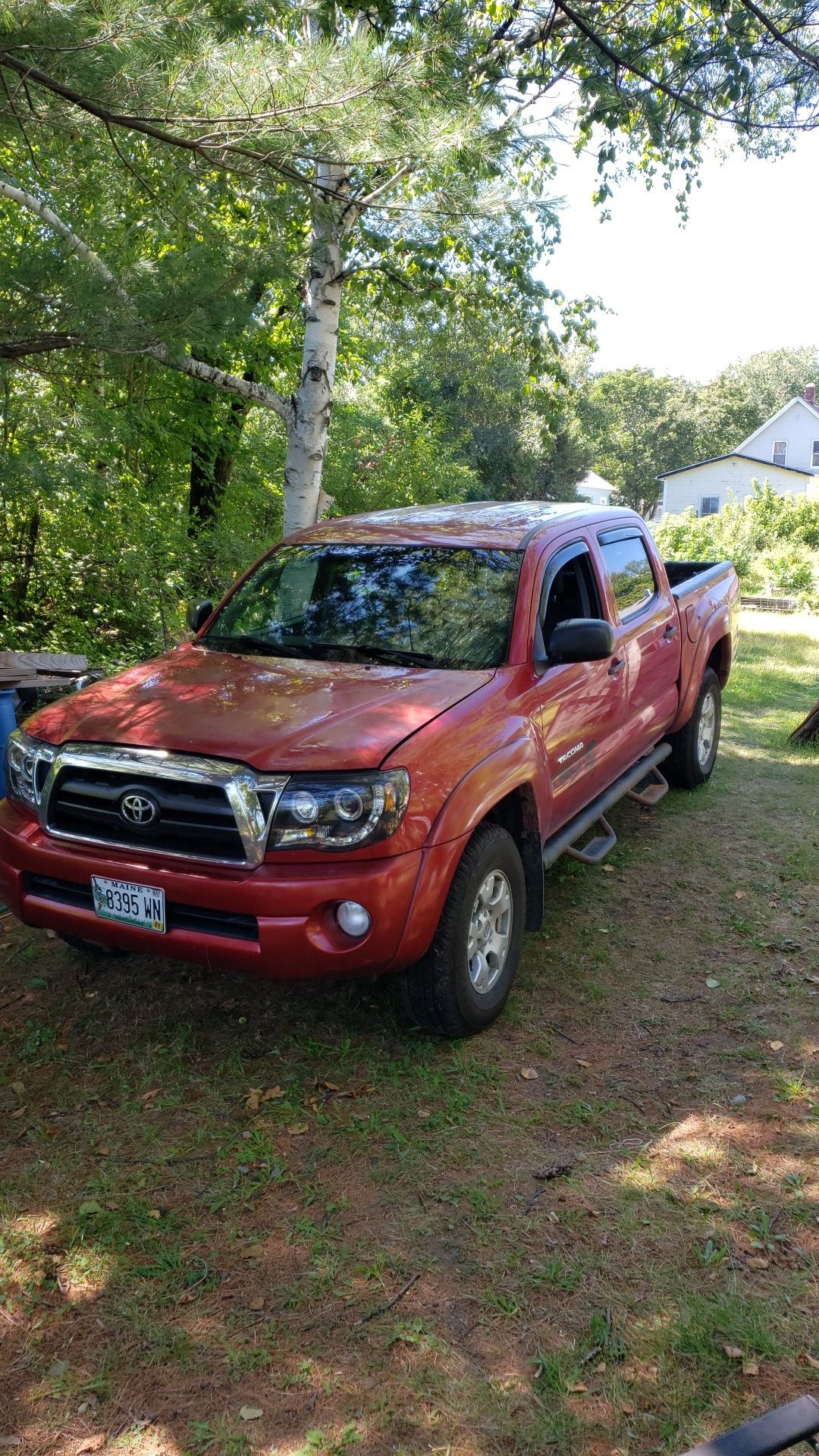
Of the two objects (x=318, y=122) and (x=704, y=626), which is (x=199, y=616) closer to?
(x=318, y=122)

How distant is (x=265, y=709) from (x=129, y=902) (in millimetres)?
798

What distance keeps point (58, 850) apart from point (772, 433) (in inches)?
2129

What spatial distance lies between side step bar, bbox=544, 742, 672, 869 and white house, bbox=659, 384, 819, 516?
137 feet

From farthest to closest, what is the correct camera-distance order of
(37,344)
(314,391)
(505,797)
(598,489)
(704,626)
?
(598,489) < (314,391) < (704,626) < (37,344) < (505,797)

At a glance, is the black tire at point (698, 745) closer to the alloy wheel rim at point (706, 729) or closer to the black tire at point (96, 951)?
the alloy wheel rim at point (706, 729)

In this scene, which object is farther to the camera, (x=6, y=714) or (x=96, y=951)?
(x=6, y=714)

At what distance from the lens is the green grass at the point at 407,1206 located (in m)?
2.39

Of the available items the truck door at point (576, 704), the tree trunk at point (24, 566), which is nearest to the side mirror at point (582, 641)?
the truck door at point (576, 704)

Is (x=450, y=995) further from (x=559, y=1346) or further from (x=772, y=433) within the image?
(x=772, y=433)

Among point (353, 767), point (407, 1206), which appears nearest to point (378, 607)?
point (353, 767)

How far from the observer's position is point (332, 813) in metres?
3.28

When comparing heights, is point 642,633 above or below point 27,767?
above

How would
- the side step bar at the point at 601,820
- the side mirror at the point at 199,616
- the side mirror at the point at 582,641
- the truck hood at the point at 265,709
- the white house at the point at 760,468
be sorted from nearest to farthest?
the truck hood at the point at 265,709
the side mirror at the point at 582,641
the side step bar at the point at 601,820
the side mirror at the point at 199,616
the white house at the point at 760,468

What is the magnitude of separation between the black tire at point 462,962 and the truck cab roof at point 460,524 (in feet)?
4.94
